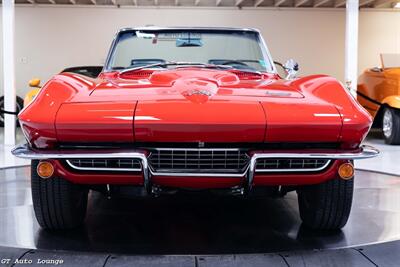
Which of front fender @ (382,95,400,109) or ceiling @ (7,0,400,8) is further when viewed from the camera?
ceiling @ (7,0,400,8)

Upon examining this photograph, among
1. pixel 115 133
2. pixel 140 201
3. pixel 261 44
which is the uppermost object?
pixel 261 44

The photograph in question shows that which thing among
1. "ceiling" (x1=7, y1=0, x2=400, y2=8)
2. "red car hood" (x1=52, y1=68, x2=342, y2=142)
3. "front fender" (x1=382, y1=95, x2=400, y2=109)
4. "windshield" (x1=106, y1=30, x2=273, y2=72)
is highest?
"ceiling" (x1=7, y1=0, x2=400, y2=8)

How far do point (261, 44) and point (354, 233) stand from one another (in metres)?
1.60

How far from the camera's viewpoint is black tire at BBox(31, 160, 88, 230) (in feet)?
8.80

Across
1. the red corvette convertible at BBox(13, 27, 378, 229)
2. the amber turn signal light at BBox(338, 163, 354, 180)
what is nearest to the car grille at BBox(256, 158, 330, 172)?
the red corvette convertible at BBox(13, 27, 378, 229)

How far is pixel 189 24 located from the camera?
12.0m

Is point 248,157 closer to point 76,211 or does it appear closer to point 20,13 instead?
point 76,211

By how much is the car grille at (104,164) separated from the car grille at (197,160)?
0.10 meters

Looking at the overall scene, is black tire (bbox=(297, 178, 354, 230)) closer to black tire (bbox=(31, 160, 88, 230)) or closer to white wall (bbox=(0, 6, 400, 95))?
black tire (bbox=(31, 160, 88, 230))

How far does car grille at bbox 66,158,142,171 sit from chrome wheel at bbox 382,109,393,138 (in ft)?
21.5

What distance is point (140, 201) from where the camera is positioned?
380 cm

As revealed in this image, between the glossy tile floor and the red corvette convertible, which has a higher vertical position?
the red corvette convertible

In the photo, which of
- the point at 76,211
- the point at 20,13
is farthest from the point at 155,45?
the point at 20,13

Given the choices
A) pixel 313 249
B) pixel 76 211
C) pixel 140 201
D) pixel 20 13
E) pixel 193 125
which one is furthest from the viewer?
pixel 20 13
